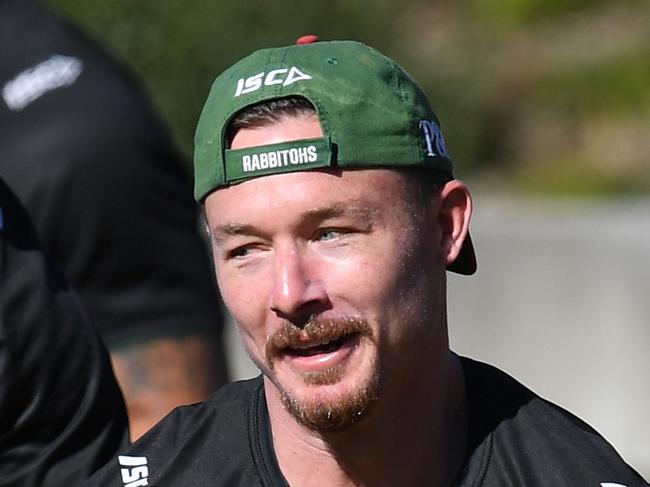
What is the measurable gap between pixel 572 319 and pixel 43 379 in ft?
15.1

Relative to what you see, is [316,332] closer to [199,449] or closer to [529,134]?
[199,449]

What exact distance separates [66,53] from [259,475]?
162 cm

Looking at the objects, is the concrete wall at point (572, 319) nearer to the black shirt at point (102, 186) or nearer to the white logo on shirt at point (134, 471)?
the black shirt at point (102, 186)

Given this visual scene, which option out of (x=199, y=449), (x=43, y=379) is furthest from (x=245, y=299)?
(x=43, y=379)

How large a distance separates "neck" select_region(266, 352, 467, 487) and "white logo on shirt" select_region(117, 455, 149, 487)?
0.77 feet

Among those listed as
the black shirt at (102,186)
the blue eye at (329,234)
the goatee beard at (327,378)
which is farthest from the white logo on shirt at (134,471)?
the black shirt at (102,186)

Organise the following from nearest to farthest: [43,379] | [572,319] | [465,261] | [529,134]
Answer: [465,261]
[43,379]
[572,319]
[529,134]

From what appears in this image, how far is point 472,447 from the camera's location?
9.25ft

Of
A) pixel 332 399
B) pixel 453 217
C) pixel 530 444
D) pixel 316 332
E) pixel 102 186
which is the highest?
pixel 102 186

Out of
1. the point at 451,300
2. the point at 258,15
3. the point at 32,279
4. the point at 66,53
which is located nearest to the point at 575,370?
the point at 451,300

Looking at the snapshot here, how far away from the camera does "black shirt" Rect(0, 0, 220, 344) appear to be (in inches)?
153

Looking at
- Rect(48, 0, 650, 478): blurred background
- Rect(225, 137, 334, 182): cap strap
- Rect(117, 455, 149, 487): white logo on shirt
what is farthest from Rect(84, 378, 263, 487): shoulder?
Rect(48, 0, 650, 478): blurred background

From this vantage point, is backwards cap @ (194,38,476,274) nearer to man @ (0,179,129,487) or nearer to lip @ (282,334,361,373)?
lip @ (282,334,361,373)

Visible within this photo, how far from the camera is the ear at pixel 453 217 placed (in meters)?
2.80
